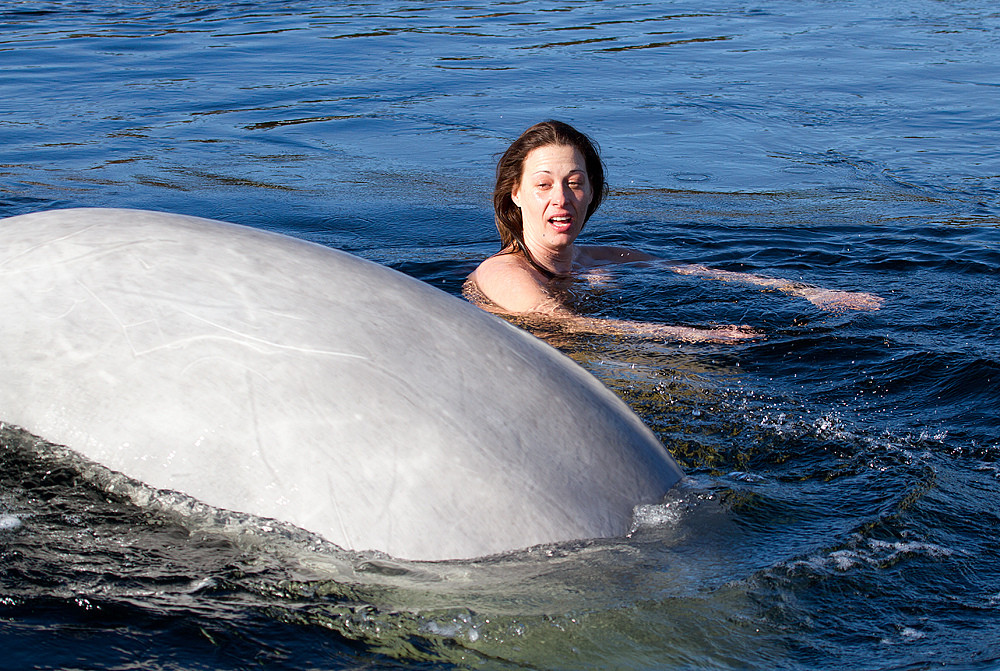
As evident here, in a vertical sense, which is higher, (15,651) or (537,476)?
(537,476)

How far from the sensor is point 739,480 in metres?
3.06

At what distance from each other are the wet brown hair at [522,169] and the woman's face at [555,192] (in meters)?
0.04

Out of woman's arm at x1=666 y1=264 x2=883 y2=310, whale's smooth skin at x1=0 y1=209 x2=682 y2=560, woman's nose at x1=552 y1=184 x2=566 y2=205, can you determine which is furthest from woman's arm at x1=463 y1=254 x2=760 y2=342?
whale's smooth skin at x1=0 y1=209 x2=682 y2=560

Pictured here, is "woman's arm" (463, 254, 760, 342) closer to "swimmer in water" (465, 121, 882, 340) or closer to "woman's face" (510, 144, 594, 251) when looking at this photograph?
"swimmer in water" (465, 121, 882, 340)

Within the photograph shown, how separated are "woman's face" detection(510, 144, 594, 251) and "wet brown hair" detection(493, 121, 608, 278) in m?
0.04

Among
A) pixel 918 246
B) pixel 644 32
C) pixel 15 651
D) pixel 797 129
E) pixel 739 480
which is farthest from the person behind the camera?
pixel 644 32

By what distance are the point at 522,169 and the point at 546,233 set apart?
36cm

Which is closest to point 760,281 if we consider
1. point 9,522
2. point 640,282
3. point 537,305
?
point 640,282

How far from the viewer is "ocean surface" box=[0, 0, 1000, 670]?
91.2 inches

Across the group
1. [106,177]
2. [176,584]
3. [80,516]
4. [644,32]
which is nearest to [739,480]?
[176,584]

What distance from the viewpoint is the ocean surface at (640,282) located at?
232cm

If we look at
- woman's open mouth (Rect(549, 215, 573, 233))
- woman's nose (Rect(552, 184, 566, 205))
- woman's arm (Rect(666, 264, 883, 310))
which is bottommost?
woman's arm (Rect(666, 264, 883, 310))

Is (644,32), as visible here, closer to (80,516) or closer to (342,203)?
(342,203)

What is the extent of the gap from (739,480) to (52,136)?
25.2 feet
